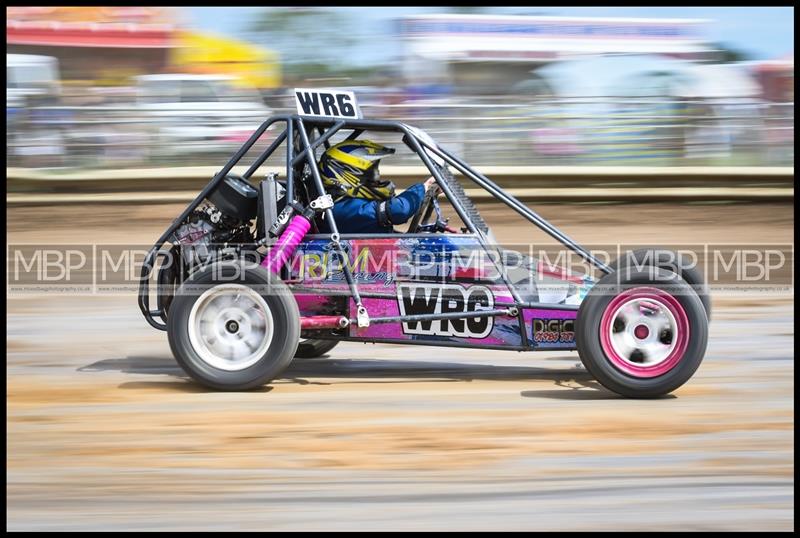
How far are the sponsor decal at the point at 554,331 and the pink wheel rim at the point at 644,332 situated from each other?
27cm

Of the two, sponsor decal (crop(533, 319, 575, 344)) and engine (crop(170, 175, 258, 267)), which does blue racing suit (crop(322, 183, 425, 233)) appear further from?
sponsor decal (crop(533, 319, 575, 344))

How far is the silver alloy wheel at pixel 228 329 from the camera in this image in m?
5.45

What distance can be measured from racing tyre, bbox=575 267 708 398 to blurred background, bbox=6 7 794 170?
6.94m

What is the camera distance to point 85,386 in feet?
18.9

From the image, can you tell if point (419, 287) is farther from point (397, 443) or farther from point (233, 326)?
point (397, 443)

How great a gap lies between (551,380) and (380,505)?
220 centimetres

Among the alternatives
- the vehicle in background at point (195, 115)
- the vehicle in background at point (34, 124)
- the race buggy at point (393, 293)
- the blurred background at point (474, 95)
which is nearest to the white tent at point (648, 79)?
the blurred background at point (474, 95)

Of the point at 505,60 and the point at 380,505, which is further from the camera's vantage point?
the point at 505,60

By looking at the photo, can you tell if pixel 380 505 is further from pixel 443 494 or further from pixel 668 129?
pixel 668 129

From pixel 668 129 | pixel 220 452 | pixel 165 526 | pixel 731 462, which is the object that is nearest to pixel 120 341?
pixel 220 452

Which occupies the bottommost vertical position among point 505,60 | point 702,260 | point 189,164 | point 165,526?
point 165,526

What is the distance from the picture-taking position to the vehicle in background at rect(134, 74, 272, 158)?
12633 millimetres

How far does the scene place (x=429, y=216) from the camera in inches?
233

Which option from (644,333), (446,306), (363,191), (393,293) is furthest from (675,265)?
(363,191)
